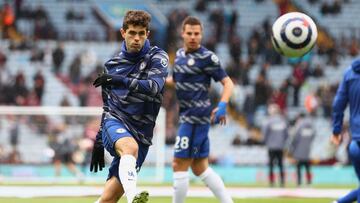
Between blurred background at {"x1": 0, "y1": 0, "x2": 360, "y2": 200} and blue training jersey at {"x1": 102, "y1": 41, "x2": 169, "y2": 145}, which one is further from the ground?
blue training jersey at {"x1": 102, "y1": 41, "x2": 169, "y2": 145}

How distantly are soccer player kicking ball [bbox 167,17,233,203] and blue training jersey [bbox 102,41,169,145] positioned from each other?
2401 mm

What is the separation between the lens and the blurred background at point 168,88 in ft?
75.8

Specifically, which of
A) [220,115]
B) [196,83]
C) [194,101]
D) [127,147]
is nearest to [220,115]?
[220,115]

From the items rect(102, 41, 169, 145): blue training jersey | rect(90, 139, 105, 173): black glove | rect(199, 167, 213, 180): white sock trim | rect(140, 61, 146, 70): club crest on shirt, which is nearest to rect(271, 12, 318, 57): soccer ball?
rect(199, 167, 213, 180): white sock trim

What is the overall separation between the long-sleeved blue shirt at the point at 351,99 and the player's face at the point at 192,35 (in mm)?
2231

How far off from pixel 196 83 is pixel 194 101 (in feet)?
0.74

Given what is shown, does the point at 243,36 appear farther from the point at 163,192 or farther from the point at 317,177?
the point at 163,192

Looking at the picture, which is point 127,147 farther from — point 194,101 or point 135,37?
point 194,101

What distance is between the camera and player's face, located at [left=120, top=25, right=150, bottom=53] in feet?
26.9

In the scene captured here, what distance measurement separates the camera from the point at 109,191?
8.03 meters

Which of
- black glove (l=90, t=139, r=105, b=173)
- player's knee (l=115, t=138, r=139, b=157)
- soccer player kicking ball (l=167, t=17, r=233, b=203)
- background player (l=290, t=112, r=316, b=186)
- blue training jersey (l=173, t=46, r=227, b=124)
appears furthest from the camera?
background player (l=290, t=112, r=316, b=186)

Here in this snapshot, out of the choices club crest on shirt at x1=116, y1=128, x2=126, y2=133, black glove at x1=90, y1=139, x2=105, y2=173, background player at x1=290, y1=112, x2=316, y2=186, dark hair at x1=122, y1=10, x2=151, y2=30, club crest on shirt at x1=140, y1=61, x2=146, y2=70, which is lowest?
background player at x1=290, y1=112, x2=316, y2=186

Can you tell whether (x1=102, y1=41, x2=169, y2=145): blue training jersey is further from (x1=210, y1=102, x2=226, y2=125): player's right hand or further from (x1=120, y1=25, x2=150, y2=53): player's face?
(x1=210, y1=102, x2=226, y2=125): player's right hand

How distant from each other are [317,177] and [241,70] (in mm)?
6295
